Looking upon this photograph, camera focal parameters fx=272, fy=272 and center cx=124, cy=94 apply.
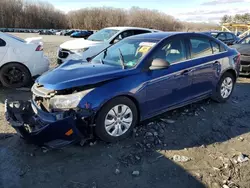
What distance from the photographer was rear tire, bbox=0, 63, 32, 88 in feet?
22.0

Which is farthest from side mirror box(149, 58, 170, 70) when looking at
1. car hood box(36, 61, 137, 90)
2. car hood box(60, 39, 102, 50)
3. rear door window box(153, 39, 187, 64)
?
car hood box(60, 39, 102, 50)

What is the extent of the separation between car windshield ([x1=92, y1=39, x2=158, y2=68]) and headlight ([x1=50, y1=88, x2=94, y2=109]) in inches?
38.2

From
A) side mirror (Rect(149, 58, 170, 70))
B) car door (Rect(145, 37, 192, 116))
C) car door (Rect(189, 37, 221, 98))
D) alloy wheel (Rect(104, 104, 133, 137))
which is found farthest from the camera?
car door (Rect(189, 37, 221, 98))

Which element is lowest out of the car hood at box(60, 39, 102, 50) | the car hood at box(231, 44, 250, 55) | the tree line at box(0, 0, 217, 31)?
the car hood at box(231, 44, 250, 55)

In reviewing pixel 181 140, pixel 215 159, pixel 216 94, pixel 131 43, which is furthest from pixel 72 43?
pixel 215 159

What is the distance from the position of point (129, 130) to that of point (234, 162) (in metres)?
1.52

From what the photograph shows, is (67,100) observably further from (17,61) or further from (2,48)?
(2,48)

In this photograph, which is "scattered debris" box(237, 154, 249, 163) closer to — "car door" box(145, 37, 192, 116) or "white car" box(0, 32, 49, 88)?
"car door" box(145, 37, 192, 116)

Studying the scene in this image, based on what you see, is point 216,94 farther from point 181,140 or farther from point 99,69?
point 99,69

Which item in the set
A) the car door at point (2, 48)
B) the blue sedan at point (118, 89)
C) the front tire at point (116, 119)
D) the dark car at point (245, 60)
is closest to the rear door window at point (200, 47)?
the blue sedan at point (118, 89)

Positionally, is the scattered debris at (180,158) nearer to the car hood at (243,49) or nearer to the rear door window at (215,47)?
the rear door window at (215,47)

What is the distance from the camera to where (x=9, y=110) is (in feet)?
12.3

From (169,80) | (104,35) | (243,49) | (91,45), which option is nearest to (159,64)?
(169,80)

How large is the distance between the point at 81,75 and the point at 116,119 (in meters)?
0.81
